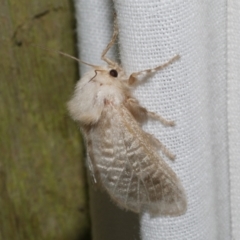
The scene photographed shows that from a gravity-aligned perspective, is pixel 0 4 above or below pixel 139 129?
above

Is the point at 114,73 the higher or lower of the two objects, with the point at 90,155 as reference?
higher

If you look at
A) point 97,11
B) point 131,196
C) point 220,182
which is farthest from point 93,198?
point 97,11

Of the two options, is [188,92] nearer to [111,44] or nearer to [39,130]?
[111,44]

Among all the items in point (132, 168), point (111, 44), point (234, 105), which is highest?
point (111, 44)

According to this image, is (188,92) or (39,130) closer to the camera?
(188,92)

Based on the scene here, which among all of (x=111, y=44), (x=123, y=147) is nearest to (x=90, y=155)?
(x=123, y=147)

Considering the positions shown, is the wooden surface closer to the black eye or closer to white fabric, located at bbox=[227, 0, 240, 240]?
the black eye

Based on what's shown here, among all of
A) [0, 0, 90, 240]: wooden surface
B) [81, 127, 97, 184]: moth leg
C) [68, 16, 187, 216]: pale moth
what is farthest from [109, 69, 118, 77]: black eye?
[0, 0, 90, 240]: wooden surface

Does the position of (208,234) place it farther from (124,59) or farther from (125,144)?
(124,59)
